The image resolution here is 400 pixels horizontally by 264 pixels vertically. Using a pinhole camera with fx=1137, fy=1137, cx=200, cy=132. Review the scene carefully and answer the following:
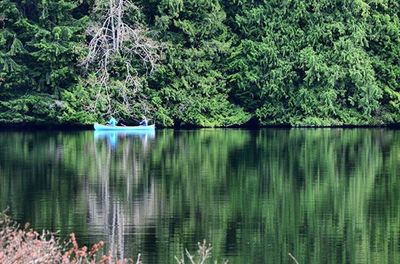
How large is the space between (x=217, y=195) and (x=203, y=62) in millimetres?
21669

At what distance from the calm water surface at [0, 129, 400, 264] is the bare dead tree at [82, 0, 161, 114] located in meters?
6.21

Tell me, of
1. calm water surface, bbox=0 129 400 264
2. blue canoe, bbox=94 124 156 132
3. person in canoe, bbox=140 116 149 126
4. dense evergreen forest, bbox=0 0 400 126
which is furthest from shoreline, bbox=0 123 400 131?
calm water surface, bbox=0 129 400 264

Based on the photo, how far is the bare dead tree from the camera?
3944 cm

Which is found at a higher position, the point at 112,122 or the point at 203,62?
the point at 203,62

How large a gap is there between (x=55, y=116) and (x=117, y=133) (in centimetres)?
274

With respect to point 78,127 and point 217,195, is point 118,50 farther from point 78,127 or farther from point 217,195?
point 217,195

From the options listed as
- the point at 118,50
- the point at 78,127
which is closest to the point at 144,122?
the point at 118,50

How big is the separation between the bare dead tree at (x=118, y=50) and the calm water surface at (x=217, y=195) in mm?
6210

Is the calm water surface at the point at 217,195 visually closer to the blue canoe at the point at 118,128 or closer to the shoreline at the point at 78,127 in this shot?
the blue canoe at the point at 118,128

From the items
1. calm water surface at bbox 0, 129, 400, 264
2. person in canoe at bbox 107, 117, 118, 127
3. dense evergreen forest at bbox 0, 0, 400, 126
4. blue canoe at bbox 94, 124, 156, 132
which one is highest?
dense evergreen forest at bbox 0, 0, 400, 126

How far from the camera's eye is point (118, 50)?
39938 mm

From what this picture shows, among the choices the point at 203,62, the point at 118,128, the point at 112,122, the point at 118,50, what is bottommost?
the point at 118,128

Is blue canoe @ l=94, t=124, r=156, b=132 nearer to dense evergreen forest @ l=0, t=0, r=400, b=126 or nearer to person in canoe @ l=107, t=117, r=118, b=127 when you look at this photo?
person in canoe @ l=107, t=117, r=118, b=127

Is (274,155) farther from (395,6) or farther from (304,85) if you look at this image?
(395,6)
